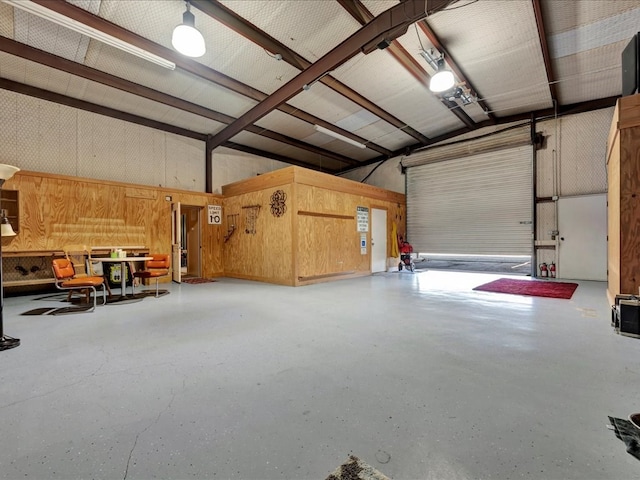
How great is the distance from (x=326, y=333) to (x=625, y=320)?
2998 millimetres

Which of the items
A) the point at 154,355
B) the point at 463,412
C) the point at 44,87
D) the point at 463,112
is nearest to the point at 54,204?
the point at 44,87

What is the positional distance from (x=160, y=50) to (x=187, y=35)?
138cm

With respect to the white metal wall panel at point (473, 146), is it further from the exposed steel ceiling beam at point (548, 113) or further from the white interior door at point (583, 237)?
the white interior door at point (583, 237)

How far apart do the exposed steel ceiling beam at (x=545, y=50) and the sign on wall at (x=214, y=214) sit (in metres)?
7.86

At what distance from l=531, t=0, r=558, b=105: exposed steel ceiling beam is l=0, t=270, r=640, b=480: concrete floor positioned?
14.5 feet

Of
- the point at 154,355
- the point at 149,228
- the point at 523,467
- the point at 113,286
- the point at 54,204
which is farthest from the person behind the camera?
the point at 149,228

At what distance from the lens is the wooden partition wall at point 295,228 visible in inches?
255

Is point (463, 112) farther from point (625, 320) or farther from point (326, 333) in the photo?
point (326, 333)

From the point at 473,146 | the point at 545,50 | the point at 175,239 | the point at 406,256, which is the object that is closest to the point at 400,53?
the point at 545,50

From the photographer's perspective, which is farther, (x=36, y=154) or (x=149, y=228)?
(x=149, y=228)

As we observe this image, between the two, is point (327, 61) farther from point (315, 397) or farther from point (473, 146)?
point (473, 146)

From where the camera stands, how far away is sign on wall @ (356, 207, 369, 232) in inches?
315

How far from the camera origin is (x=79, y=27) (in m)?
3.98

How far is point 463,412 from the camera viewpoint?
1564mm
